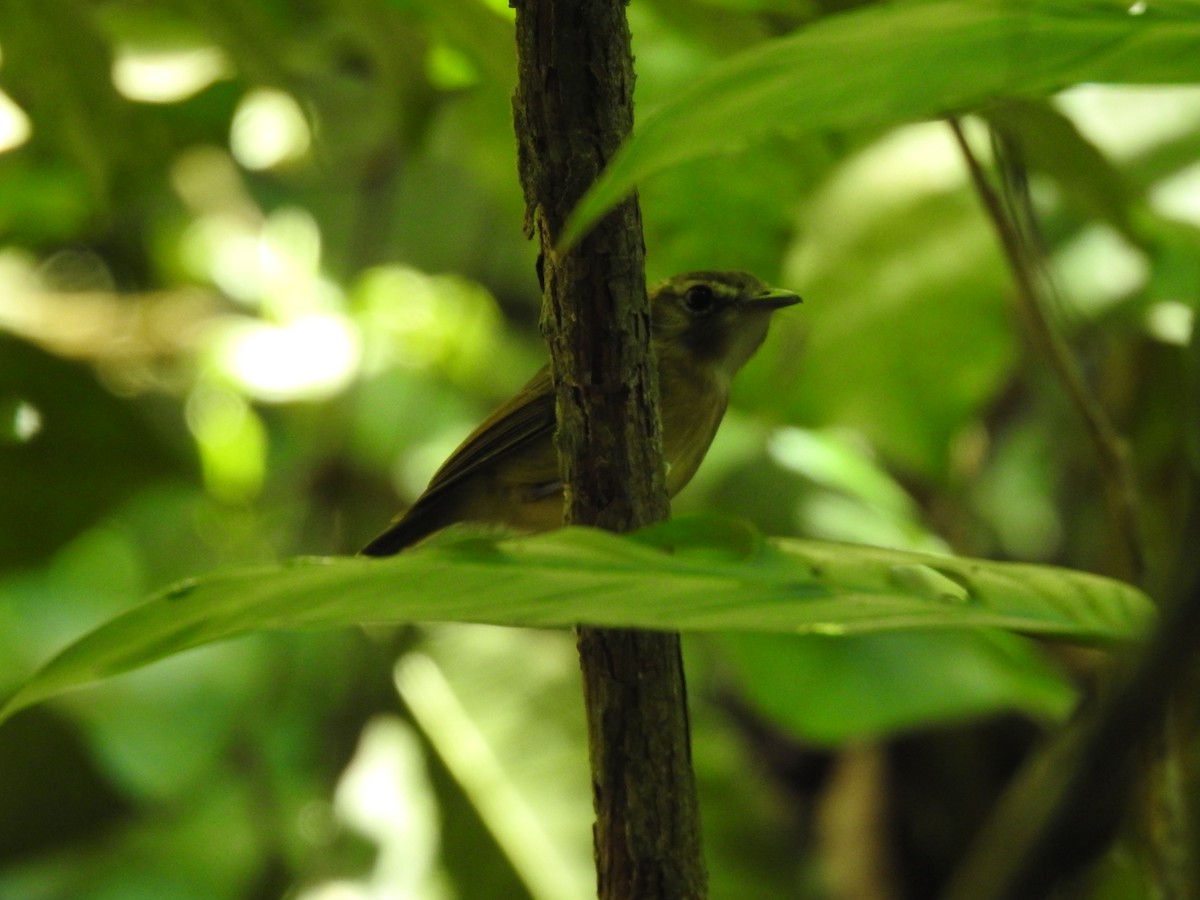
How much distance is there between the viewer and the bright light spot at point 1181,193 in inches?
114

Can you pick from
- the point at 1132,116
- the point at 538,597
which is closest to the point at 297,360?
the point at 1132,116

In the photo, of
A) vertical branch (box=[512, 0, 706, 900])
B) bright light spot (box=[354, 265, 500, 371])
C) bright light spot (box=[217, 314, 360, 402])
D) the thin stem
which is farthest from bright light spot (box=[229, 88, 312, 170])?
vertical branch (box=[512, 0, 706, 900])

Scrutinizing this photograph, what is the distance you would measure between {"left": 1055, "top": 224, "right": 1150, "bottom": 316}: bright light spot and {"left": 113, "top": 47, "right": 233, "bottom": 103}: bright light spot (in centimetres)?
190

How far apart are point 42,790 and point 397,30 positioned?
2.34 m

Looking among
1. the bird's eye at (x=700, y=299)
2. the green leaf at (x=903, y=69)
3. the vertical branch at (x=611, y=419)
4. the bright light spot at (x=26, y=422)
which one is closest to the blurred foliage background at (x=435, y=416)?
the bright light spot at (x=26, y=422)

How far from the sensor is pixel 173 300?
481 centimetres

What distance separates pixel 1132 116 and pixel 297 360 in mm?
2209

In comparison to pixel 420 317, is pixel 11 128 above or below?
above

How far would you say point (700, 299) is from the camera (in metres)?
2.70

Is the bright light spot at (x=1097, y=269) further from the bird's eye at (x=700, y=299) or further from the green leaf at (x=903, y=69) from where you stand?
the green leaf at (x=903, y=69)

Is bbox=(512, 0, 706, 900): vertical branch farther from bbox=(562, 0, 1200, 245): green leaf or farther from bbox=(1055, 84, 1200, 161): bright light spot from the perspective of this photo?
bbox=(1055, 84, 1200, 161): bright light spot

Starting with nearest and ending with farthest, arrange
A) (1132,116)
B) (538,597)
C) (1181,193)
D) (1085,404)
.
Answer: (538,597) < (1085,404) < (1181,193) < (1132,116)

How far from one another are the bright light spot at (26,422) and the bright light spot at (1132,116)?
2.18m

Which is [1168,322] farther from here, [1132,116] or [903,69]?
[903,69]
